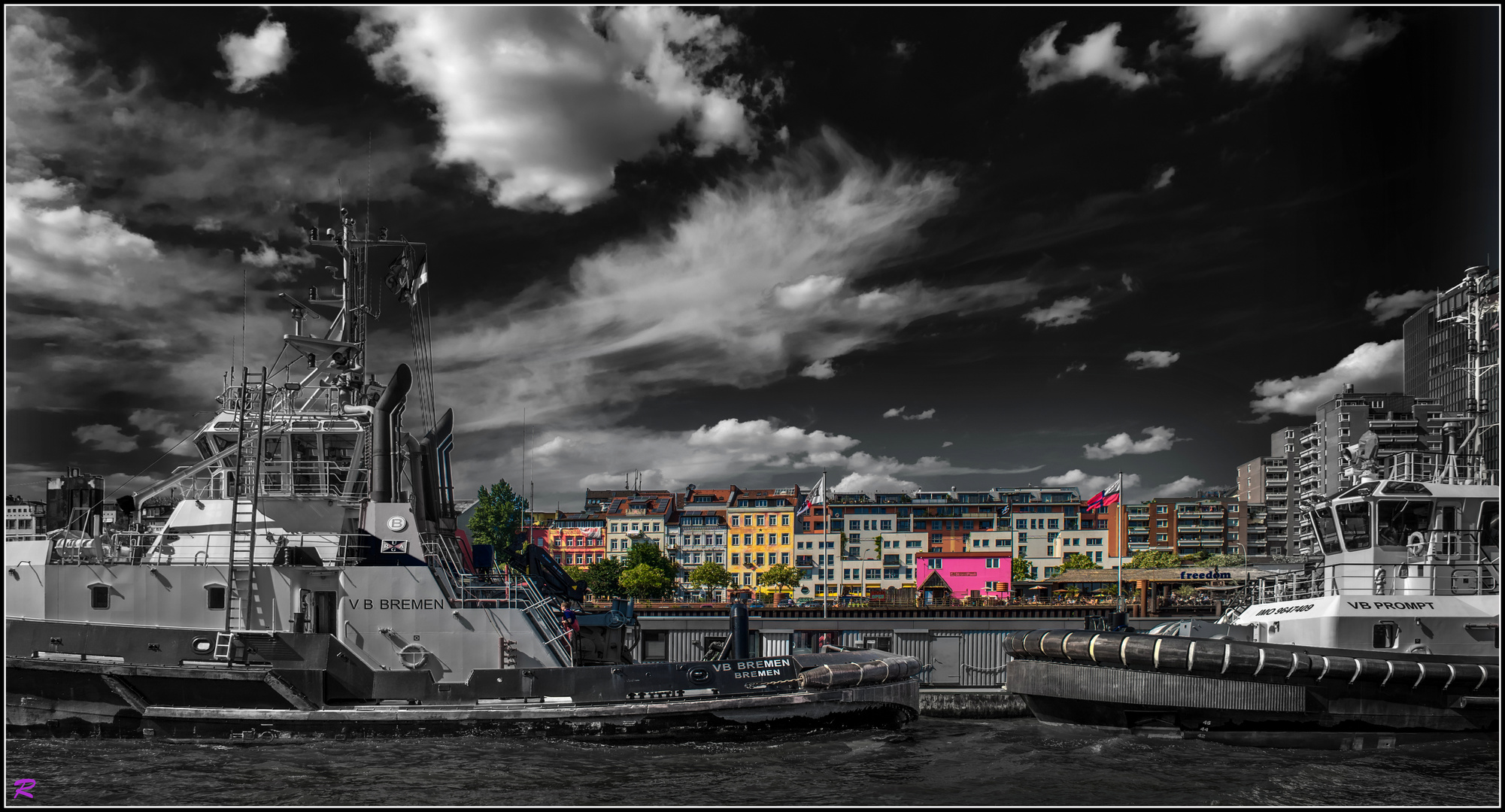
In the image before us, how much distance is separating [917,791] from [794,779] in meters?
1.95

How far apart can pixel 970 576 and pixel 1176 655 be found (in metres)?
66.8

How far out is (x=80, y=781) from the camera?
1555 cm

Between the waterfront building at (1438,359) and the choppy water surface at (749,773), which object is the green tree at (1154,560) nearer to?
the waterfront building at (1438,359)

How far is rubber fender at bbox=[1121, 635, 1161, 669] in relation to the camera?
20297mm

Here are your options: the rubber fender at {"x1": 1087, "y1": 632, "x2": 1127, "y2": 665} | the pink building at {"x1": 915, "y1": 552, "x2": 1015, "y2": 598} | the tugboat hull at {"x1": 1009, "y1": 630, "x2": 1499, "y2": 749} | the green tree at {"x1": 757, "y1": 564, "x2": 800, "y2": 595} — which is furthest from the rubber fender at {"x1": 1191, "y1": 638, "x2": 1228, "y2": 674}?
the green tree at {"x1": 757, "y1": 564, "x2": 800, "y2": 595}

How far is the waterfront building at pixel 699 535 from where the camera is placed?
118188mm

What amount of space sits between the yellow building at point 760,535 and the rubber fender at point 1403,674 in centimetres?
9704

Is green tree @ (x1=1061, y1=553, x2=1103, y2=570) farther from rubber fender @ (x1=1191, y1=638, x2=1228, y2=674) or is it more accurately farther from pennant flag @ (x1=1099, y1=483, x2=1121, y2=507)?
rubber fender @ (x1=1191, y1=638, x2=1228, y2=674)

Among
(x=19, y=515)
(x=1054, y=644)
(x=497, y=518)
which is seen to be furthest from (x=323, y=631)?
(x=497, y=518)

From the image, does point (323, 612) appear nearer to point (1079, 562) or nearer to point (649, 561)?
point (649, 561)

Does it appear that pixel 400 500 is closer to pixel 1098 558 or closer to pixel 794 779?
pixel 794 779

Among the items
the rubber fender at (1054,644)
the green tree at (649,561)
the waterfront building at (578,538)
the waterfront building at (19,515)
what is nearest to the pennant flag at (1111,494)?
the rubber fender at (1054,644)

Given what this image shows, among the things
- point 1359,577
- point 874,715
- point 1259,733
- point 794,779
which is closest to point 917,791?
point 794,779

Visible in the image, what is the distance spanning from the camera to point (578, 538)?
401 ft
